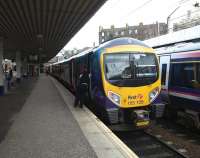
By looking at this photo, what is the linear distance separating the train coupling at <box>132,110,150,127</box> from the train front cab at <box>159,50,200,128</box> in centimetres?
165

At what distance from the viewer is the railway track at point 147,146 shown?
384 inches

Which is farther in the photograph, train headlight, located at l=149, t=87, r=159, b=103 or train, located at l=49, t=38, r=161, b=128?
train headlight, located at l=149, t=87, r=159, b=103

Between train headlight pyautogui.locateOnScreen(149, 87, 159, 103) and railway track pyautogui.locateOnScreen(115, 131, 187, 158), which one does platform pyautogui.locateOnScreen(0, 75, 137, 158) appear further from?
train headlight pyautogui.locateOnScreen(149, 87, 159, 103)

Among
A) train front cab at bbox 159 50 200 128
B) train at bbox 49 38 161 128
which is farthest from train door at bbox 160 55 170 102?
train at bbox 49 38 161 128

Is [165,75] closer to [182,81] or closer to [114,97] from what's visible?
[182,81]

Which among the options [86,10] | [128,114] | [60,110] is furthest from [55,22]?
[128,114]

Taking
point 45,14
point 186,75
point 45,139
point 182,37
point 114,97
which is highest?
point 45,14

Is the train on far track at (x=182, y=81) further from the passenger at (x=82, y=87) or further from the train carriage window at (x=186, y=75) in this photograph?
the passenger at (x=82, y=87)

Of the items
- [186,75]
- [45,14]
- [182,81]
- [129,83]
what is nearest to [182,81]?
[182,81]

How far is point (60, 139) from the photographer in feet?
28.5

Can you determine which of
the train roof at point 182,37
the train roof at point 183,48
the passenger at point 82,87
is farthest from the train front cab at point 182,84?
the passenger at point 82,87

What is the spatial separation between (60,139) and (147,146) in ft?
10.2

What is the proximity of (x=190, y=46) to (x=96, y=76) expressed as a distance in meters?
3.17

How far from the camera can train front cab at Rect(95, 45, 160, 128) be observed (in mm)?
10953
